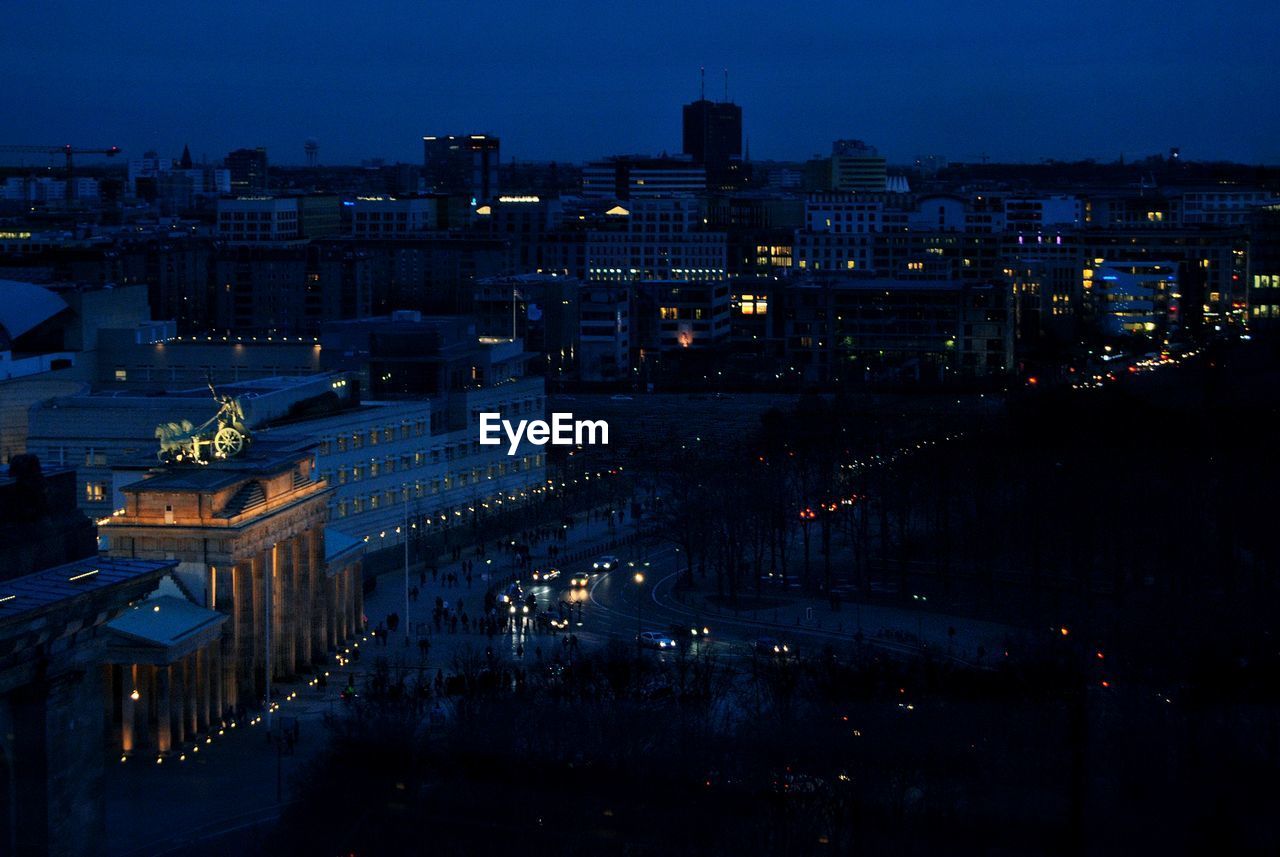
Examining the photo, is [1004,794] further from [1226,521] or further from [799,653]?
[1226,521]

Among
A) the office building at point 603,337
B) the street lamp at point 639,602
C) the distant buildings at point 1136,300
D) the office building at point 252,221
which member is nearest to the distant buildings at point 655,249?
the distant buildings at point 1136,300

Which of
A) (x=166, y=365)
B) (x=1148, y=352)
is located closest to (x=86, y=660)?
(x=166, y=365)

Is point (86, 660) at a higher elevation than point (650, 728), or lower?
higher

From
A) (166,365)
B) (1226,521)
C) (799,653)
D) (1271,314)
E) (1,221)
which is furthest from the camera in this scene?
(1,221)

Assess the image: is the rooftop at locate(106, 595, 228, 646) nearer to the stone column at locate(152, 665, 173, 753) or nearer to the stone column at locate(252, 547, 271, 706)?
the stone column at locate(152, 665, 173, 753)

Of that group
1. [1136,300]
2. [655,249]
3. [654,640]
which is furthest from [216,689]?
[655,249]

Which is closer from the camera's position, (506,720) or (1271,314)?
(506,720)

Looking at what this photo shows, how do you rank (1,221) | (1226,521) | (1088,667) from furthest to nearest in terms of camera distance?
(1,221) < (1226,521) < (1088,667)
